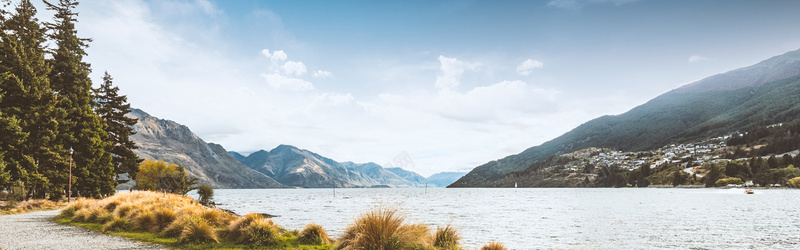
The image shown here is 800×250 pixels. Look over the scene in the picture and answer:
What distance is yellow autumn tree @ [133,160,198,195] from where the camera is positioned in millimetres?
68594

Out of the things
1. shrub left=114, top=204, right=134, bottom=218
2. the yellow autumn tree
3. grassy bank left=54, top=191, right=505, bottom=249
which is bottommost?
grassy bank left=54, top=191, right=505, bottom=249

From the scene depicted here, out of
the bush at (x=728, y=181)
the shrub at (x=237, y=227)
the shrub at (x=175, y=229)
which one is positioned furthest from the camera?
the bush at (x=728, y=181)

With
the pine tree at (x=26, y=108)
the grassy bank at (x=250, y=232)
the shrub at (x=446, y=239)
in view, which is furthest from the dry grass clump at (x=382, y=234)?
the pine tree at (x=26, y=108)

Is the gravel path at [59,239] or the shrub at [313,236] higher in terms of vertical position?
the gravel path at [59,239]

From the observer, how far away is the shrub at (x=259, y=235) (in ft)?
45.9

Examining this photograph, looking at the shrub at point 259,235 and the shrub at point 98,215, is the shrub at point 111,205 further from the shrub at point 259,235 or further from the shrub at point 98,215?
the shrub at point 259,235

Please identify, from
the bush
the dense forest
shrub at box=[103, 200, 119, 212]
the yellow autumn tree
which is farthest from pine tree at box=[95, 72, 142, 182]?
the bush

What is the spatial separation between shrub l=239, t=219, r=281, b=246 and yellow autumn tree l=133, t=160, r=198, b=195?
62.2 meters

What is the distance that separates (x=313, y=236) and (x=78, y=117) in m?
40.5

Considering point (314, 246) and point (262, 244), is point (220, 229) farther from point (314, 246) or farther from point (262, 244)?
point (314, 246)

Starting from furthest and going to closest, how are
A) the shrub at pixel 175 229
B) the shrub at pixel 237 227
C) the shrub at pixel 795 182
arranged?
the shrub at pixel 795 182 → the shrub at pixel 175 229 → the shrub at pixel 237 227

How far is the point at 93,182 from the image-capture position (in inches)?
1704

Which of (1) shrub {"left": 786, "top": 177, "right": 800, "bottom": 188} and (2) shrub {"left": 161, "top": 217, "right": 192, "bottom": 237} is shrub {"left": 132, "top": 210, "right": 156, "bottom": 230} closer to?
(2) shrub {"left": 161, "top": 217, "right": 192, "bottom": 237}

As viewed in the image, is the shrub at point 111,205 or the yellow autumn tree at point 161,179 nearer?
the shrub at point 111,205
